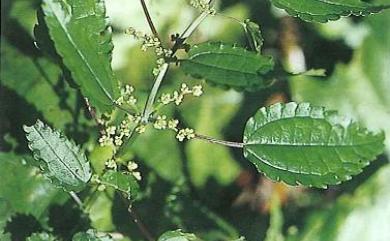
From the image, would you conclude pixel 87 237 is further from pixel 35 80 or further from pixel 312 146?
pixel 35 80

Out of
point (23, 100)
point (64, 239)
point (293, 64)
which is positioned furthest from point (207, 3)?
point (293, 64)

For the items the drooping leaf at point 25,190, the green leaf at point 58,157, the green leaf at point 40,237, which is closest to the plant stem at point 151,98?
the green leaf at point 58,157

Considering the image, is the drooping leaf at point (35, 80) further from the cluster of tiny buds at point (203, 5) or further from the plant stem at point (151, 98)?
the cluster of tiny buds at point (203, 5)

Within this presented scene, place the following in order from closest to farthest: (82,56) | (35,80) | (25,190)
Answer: (82,56) < (25,190) < (35,80)

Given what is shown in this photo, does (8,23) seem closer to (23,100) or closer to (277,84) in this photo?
(23,100)

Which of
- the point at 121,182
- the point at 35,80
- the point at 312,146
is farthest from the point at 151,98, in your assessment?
the point at 35,80

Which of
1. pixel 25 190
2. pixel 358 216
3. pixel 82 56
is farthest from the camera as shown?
pixel 358 216
